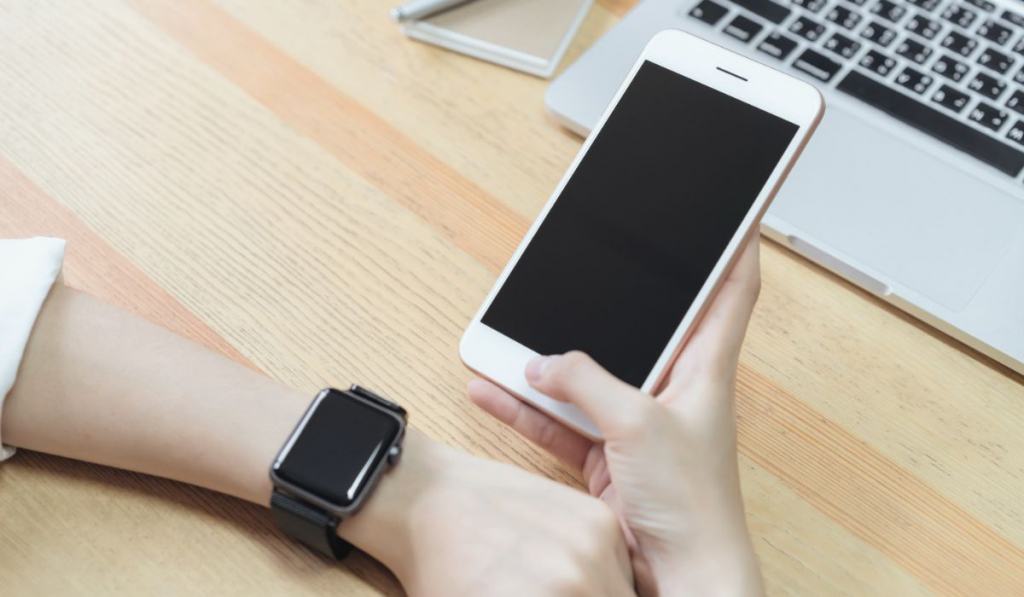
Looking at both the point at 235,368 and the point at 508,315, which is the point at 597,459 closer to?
the point at 508,315

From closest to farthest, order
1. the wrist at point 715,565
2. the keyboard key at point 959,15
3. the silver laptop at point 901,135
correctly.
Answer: the wrist at point 715,565 → the silver laptop at point 901,135 → the keyboard key at point 959,15

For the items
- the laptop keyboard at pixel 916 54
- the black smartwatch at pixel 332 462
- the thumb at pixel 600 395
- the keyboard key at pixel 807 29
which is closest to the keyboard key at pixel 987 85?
the laptop keyboard at pixel 916 54

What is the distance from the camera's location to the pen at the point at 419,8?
705 millimetres

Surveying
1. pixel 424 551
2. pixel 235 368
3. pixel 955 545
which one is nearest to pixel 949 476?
pixel 955 545

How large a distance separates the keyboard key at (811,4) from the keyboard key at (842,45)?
3 cm

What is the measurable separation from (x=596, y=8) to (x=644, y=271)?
12.6 inches

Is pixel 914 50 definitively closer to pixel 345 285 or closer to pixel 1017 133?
pixel 1017 133

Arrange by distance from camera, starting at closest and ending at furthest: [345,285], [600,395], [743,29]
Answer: [600,395]
[345,285]
[743,29]

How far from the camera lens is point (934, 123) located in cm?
66

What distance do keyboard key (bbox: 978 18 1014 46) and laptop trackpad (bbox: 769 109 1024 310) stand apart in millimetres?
127

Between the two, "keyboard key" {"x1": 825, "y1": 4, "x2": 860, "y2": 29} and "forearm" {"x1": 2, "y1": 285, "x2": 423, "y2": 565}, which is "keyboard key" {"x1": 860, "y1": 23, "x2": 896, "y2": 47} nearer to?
"keyboard key" {"x1": 825, "y1": 4, "x2": 860, "y2": 29}

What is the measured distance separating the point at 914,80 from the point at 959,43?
5cm

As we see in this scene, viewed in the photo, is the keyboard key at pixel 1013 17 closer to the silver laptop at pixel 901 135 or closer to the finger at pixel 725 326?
the silver laptop at pixel 901 135

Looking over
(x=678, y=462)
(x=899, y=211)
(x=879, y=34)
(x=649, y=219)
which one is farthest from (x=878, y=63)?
(x=678, y=462)
